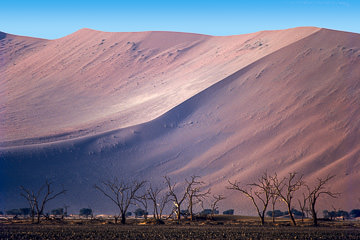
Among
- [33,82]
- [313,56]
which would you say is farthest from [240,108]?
[33,82]

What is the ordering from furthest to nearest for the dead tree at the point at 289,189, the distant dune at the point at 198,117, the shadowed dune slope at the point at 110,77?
the shadowed dune slope at the point at 110,77 → the distant dune at the point at 198,117 → the dead tree at the point at 289,189

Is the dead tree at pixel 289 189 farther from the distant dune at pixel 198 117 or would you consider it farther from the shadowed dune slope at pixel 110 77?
the shadowed dune slope at pixel 110 77

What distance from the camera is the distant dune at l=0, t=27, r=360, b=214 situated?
73.8 meters

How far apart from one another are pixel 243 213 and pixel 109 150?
24378 mm

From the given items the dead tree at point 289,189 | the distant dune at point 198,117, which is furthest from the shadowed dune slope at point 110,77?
the dead tree at point 289,189

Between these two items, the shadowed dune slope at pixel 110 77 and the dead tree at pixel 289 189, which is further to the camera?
the shadowed dune slope at pixel 110 77

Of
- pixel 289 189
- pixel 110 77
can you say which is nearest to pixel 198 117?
pixel 110 77

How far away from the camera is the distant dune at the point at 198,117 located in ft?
242

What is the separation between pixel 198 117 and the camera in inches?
3457

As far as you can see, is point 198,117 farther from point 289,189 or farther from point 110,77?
point 289,189

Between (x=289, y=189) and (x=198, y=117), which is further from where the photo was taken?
(x=198, y=117)

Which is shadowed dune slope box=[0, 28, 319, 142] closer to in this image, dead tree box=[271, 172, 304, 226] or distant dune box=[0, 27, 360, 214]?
distant dune box=[0, 27, 360, 214]

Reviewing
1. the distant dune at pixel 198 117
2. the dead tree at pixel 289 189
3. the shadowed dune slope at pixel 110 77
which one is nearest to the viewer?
the dead tree at pixel 289 189

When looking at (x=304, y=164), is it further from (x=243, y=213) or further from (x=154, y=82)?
(x=154, y=82)
